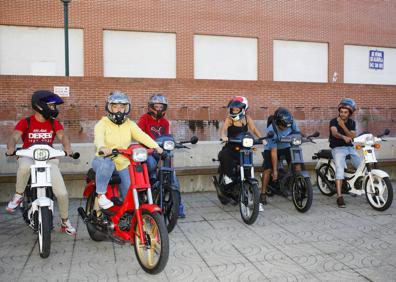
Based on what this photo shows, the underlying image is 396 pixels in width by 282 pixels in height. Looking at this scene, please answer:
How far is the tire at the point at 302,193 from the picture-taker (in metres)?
6.49

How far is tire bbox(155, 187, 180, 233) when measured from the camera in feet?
17.9

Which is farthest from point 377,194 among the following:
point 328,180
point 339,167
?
point 328,180

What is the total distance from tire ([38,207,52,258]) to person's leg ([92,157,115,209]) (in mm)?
586

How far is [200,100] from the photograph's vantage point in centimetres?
1361

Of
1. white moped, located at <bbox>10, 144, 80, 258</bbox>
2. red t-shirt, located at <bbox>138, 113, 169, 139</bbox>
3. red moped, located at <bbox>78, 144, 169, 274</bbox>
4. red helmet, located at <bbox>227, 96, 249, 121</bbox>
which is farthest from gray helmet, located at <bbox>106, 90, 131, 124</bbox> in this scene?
red helmet, located at <bbox>227, 96, 249, 121</bbox>

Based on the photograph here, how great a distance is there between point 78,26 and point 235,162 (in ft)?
48.3

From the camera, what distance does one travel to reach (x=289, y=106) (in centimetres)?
1439

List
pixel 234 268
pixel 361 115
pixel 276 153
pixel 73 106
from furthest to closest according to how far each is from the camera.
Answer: pixel 361 115 → pixel 73 106 → pixel 276 153 → pixel 234 268

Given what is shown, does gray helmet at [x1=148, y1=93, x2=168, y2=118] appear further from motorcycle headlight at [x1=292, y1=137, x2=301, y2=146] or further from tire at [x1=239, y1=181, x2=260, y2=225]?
motorcycle headlight at [x1=292, y1=137, x2=301, y2=146]

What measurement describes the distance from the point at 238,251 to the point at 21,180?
112 inches

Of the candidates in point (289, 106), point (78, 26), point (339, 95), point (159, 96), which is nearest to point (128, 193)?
point (159, 96)

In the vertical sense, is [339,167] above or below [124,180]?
below

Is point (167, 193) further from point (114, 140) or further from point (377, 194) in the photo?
point (377, 194)

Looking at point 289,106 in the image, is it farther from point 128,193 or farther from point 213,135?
point 128,193
